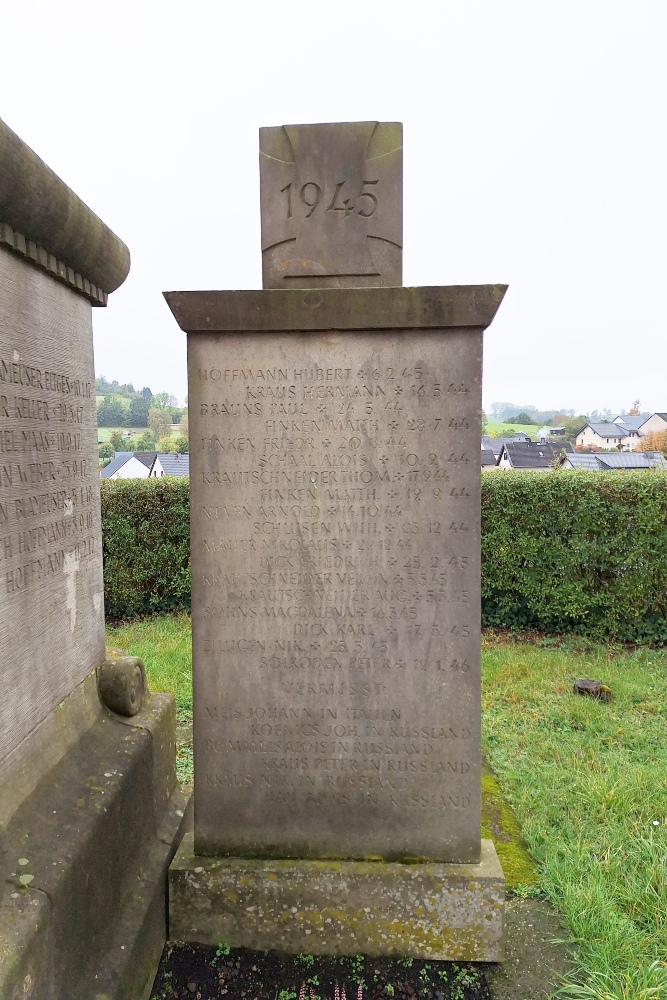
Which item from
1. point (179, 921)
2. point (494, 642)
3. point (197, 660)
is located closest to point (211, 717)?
point (197, 660)

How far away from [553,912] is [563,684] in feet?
9.46

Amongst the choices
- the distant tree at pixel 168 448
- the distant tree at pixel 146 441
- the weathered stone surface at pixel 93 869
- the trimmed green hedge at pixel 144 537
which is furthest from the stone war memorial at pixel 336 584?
the distant tree at pixel 146 441

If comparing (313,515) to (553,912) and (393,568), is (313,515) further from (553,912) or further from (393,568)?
(553,912)

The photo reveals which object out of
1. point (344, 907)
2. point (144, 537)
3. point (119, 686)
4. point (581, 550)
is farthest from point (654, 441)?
point (119, 686)

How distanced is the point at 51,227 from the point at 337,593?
1550 mm

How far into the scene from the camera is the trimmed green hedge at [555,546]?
6.34 metres

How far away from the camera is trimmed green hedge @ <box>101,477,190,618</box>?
7125 millimetres

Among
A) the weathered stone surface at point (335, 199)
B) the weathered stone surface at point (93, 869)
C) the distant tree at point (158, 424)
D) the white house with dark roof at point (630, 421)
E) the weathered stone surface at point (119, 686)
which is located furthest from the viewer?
the white house with dark roof at point (630, 421)

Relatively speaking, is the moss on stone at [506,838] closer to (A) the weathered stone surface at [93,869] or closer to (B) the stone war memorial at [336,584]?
(B) the stone war memorial at [336,584]

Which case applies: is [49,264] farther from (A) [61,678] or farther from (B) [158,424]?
(B) [158,424]

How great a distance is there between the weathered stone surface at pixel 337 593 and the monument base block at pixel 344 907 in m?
0.10

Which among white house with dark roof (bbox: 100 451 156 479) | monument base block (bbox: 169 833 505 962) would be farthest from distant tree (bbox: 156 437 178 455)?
monument base block (bbox: 169 833 505 962)

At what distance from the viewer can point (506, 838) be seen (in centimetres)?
288

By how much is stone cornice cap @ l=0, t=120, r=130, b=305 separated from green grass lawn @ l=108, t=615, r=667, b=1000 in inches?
104
